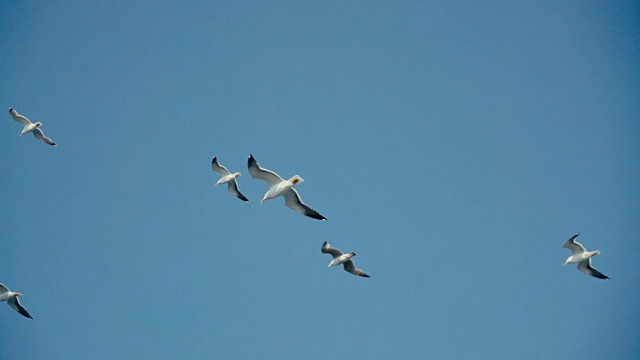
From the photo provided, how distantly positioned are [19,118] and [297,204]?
13.5 m

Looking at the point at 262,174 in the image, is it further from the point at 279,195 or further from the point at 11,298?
the point at 11,298

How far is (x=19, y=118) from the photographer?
99.9 ft

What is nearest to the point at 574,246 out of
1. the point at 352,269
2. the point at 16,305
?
the point at 352,269

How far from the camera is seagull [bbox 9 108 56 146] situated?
99.7 ft

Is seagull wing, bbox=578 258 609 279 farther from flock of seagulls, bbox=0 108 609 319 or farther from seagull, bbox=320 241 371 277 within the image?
seagull, bbox=320 241 371 277

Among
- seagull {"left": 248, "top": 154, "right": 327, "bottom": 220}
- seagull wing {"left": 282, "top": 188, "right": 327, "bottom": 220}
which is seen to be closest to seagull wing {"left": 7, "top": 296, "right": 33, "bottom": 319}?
seagull {"left": 248, "top": 154, "right": 327, "bottom": 220}

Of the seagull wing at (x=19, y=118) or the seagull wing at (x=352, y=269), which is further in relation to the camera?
the seagull wing at (x=19, y=118)

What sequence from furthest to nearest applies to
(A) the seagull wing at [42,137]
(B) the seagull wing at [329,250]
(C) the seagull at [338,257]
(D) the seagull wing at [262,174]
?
1. (A) the seagull wing at [42,137]
2. (B) the seagull wing at [329,250]
3. (C) the seagull at [338,257]
4. (D) the seagull wing at [262,174]

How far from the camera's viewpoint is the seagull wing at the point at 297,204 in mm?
23219

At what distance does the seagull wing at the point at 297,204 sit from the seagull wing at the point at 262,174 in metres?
0.51

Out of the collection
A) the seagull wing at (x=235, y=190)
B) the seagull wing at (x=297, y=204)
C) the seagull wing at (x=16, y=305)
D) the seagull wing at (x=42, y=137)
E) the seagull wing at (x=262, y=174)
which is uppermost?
the seagull wing at (x=42, y=137)

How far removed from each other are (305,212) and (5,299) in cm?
1265

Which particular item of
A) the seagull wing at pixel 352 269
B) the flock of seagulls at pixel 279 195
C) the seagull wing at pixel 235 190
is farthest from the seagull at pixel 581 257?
the seagull wing at pixel 235 190

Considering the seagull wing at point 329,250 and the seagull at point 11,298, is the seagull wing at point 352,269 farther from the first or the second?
the seagull at point 11,298
